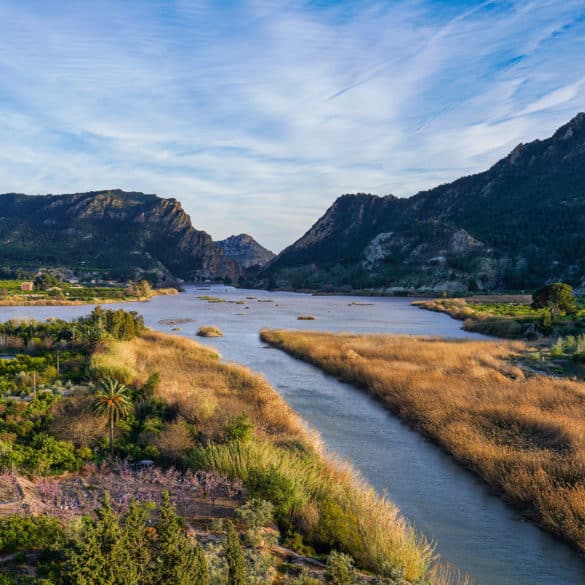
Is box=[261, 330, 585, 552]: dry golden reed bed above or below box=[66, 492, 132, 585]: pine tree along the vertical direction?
below

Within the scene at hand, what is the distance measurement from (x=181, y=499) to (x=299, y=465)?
15.1 feet

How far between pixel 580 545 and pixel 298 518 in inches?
366

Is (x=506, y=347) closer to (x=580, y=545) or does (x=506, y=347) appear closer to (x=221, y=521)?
(x=580, y=545)

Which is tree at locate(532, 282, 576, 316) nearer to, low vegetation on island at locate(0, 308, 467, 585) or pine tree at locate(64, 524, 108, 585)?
low vegetation on island at locate(0, 308, 467, 585)

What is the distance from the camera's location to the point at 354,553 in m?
13.9

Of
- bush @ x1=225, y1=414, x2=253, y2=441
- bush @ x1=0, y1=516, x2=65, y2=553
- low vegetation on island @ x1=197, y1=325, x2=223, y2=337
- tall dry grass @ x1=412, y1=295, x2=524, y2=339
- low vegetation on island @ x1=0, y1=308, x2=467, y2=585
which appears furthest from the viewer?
low vegetation on island @ x1=197, y1=325, x2=223, y2=337

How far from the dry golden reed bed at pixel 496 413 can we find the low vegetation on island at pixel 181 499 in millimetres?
5625

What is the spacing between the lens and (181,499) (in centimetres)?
1631

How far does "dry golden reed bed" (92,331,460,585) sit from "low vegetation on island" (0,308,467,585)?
0.20 feet

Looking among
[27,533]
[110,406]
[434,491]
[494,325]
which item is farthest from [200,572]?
[494,325]

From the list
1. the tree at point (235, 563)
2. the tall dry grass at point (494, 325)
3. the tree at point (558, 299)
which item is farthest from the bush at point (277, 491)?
the tree at point (558, 299)

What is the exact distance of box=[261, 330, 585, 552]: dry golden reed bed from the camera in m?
18.1

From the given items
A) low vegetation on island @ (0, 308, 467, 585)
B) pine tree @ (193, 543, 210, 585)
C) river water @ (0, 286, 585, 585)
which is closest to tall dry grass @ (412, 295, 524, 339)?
river water @ (0, 286, 585, 585)

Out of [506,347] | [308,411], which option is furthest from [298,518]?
[506,347]
